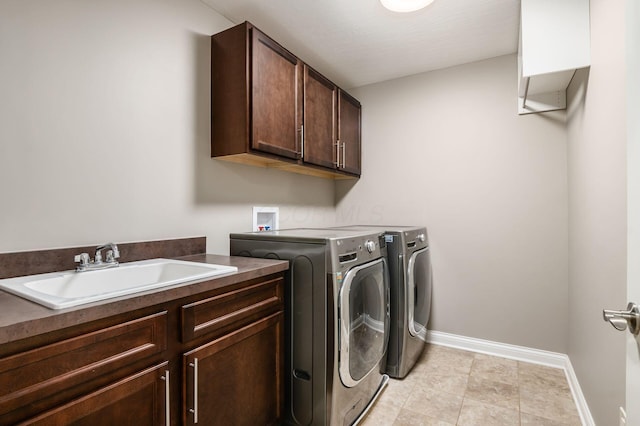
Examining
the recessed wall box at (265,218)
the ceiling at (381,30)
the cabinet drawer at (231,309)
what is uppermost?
the ceiling at (381,30)

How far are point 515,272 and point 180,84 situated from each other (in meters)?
2.68

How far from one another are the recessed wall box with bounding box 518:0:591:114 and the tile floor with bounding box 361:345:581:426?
1.90 meters

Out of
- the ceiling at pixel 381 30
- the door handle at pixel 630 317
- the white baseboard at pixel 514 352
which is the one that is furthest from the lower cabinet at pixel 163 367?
the white baseboard at pixel 514 352

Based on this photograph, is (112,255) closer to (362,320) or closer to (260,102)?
(260,102)

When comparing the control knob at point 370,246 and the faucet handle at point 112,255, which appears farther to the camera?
the control knob at point 370,246

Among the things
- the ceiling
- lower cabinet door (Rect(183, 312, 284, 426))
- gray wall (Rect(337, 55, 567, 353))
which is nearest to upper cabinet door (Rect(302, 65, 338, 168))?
the ceiling

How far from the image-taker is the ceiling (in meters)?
1.94

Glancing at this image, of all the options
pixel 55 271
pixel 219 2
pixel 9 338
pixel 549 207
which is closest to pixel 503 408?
pixel 549 207

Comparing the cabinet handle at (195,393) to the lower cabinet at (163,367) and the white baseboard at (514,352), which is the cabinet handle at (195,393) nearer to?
the lower cabinet at (163,367)

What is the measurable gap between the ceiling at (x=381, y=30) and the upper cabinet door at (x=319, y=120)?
264 mm

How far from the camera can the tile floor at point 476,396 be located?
1.78 m

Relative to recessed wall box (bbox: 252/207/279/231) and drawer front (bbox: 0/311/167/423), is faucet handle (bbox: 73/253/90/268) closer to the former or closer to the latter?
drawer front (bbox: 0/311/167/423)

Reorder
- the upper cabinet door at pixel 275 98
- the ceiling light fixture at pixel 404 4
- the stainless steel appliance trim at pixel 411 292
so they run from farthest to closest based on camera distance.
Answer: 1. the stainless steel appliance trim at pixel 411 292
2. the upper cabinet door at pixel 275 98
3. the ceiling light fixture at pixel 404 4

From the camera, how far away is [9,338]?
2.35 feet
